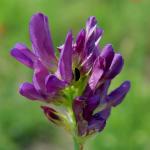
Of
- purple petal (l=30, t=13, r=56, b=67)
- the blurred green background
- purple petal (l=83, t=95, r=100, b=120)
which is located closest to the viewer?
purple petal (l=83, t=95, r=100, b=120)

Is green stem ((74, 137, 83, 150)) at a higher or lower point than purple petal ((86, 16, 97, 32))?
lower

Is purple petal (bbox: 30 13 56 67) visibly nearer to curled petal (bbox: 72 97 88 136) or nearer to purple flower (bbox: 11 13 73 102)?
purple flower (bbox: 11 13 73 102)

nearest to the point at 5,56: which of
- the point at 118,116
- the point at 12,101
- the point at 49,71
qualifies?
the point at 12,101

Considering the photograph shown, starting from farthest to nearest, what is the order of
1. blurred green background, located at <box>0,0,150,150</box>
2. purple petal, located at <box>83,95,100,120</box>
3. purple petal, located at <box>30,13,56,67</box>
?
blurred green background, located at <box>0,0,150,150</box>, purple petal, located at <box>30,13,56,67</box>, purple petal, located at <box>83,95,100,120</box>

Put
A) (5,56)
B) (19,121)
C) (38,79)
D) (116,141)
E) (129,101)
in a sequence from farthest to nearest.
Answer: (5,56), (19,121), (129,101), (116,141), (38,79)

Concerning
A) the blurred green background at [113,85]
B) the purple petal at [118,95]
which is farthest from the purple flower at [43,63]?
the blurred green background at [113,85]

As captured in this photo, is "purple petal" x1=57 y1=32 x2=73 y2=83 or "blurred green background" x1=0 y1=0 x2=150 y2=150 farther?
"blurred green background" x1=0 y1=0 x2=150 y2=150

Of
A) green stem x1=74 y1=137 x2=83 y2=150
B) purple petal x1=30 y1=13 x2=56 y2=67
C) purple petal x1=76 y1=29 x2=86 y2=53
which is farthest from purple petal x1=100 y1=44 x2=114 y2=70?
green stem x1=74 y1=137 x2=83 y2=150

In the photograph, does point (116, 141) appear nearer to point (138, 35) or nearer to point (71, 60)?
point (138, 35)
